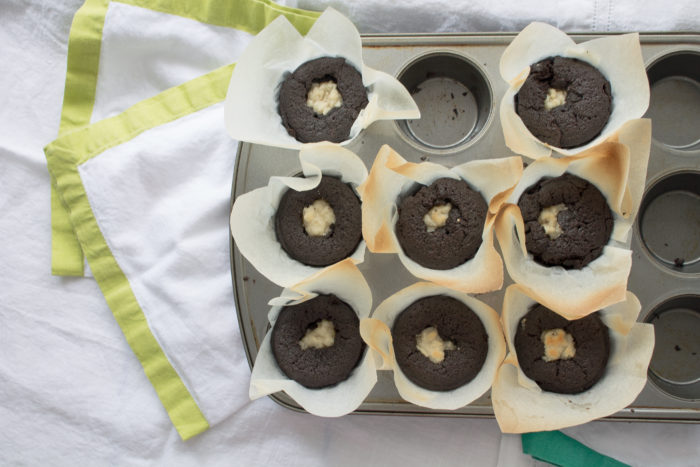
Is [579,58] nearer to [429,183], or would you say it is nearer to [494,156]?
[494,156]

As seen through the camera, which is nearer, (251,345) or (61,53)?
(251,345)

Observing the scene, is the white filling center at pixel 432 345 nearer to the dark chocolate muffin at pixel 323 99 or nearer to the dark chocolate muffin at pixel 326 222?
the dark chocolate muffin at pixel 326 222

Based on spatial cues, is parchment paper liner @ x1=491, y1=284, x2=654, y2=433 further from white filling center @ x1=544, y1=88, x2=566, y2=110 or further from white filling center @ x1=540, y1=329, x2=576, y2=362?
white filling center @ x1=544, y1=88, x2=566, y2=110

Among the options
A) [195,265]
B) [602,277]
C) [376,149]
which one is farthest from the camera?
[195,265]

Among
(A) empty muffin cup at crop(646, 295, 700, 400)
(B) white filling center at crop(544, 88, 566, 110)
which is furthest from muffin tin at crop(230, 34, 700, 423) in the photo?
(B) white filling center at crop(544, 88, 566, 110)

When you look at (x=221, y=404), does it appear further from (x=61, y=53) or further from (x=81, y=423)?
(x=61, y=53)

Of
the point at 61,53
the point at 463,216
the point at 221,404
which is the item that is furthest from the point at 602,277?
the point at 61,53

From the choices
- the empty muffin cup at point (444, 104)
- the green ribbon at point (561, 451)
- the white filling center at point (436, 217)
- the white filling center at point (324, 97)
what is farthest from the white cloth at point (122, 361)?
the white filling center at point (436, 217)
